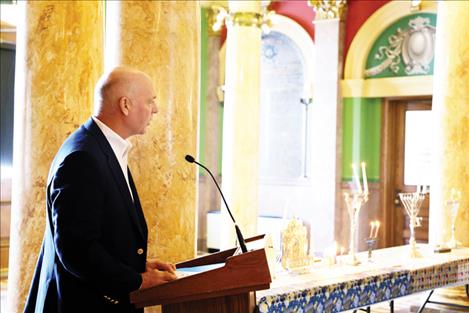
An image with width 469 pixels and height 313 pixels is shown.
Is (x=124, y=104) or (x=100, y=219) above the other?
(x=124, y=104)

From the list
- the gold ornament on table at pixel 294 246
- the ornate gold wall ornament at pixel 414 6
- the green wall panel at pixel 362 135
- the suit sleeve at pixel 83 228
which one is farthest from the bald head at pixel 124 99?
the green wall panel at pixel 362 135

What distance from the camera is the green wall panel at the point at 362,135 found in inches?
445

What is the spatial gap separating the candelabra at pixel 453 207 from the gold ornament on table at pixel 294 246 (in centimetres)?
196

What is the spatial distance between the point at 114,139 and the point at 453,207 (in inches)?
164

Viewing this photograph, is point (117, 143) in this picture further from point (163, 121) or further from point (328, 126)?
point (328, 126)

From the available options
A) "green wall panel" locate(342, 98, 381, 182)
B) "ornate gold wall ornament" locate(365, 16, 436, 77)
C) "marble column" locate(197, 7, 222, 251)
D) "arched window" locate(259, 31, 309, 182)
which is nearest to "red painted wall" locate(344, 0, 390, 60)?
"ornate gold wall ornament" locate(365, 16, 436, 77)

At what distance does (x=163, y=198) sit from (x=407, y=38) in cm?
773

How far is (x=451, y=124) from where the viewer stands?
675 centimetres

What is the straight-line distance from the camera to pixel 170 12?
161 inches

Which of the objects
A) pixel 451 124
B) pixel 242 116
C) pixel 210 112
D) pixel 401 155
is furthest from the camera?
pixel 210 112

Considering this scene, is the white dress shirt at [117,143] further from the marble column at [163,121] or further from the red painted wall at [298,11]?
the red painted wall at [298,11]

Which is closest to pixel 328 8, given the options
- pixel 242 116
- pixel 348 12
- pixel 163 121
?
pixel 348 12

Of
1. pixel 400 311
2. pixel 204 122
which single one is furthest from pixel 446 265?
pixel 204 122

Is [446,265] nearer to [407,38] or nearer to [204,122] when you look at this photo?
[407,38]
